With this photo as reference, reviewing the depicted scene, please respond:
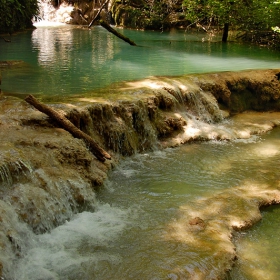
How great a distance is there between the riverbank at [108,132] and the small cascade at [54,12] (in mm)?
25067

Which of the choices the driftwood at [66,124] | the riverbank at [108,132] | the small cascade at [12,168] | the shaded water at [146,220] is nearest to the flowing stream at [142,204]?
the shaded water at [146,220]

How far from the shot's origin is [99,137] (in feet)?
24.1

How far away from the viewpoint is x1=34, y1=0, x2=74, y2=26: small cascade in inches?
1300

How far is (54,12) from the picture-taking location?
34.0 meters

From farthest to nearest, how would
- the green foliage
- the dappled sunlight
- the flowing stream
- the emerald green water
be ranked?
the green foliage < the emerald green water < the dappled sunlight < the flowing stream

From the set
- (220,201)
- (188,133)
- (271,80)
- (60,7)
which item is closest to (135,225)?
(220,201)

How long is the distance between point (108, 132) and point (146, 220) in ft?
8.49

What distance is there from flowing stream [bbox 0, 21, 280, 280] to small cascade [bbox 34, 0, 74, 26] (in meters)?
21.7

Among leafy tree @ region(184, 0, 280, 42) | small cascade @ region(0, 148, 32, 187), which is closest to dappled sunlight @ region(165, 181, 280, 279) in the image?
small cascade @ region(0, 148, 32, 187)

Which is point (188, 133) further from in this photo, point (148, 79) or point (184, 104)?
point (148, 79)

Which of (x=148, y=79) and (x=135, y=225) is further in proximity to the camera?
(x=148, y=79)

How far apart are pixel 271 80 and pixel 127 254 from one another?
327 inches

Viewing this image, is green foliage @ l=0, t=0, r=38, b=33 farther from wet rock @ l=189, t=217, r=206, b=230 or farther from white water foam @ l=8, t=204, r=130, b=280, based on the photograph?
wet rock @ l=189, t=217, r=206, b=230

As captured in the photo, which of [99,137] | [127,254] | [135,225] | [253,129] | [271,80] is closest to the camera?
[127,254]
